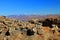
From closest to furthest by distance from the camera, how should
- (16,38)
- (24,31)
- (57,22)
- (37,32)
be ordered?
1. (16,38)
2. (24,31)
3. (37,32)
4. (57,22)

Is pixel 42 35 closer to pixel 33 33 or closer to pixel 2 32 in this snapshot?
pixel 33 33

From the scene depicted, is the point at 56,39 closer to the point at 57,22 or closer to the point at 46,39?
the point at 46,39

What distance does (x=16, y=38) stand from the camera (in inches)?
1019

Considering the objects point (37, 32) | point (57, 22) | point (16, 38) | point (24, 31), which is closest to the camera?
point (16, 38)

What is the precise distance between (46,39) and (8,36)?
7397 millimetres

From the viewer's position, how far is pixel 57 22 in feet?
176

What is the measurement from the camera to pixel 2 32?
28312 millimetres

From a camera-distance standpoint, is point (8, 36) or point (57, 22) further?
point (57, 22)

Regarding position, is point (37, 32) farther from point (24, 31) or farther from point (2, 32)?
point (2, 32)

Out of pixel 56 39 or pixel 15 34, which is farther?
pixel 56 39

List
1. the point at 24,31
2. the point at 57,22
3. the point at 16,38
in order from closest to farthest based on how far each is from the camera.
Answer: the point at 16,38
the point at 24,31
the point at 57,22

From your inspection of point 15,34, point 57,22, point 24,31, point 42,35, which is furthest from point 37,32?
point 57,22

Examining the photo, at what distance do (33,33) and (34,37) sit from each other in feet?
4.13

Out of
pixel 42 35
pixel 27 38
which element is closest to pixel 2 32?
pixel 27 38
